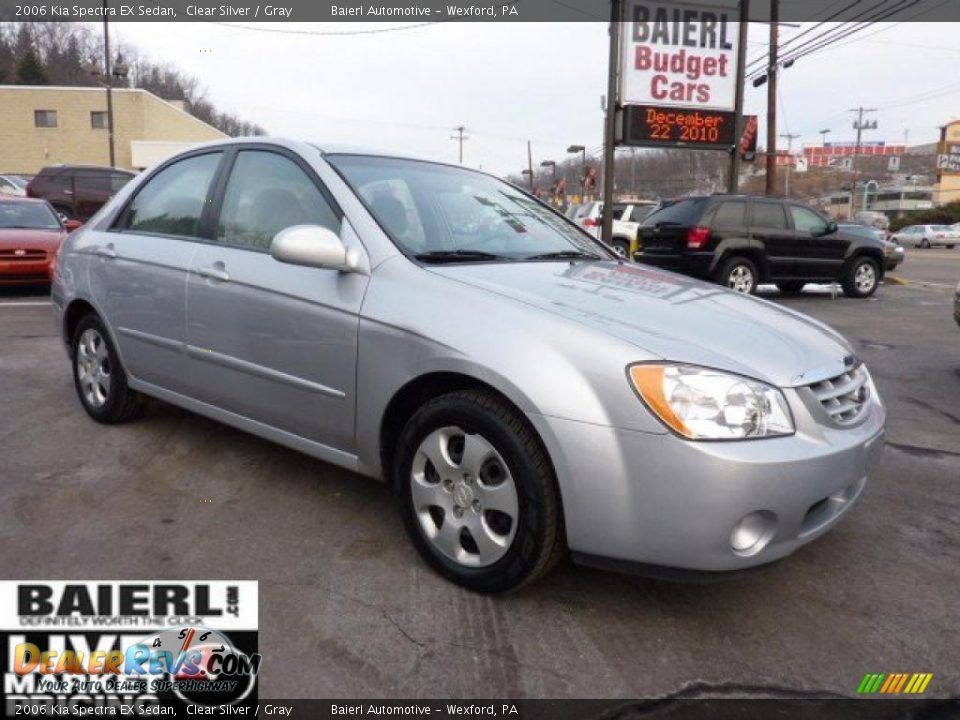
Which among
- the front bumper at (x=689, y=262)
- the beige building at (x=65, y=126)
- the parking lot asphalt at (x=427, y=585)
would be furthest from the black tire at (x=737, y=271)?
the beige building at (x=65, y=126)

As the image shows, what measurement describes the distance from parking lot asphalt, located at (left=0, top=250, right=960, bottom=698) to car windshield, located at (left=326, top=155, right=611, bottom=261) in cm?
121

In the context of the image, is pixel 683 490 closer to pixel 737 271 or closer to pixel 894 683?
pixel 894 683

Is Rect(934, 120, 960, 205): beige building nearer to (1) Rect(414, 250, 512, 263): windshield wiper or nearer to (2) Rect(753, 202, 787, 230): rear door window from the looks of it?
(2) Rect(753, 202, 787, 230): rear door window

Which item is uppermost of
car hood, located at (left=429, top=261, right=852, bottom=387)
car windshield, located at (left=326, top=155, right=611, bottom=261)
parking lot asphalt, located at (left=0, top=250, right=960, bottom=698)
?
car windshield, located at (left=326, top=155, right=611, bottom=261)

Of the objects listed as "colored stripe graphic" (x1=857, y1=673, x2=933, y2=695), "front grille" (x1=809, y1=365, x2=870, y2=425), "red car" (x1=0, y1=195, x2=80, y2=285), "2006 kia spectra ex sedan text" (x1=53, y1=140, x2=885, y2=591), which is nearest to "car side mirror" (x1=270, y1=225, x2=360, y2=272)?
"2006 kia spectra ex sedan text" (x1=53, y1=140, x2=885, y2=591)

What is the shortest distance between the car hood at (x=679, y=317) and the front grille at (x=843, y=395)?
0.13ft

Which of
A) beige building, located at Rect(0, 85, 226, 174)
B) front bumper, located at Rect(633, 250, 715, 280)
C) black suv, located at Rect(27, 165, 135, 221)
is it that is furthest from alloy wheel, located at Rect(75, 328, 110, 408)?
beige building, located at Rect(0, 85, 226, 174)

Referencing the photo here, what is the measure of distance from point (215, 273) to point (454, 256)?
3.76 ft

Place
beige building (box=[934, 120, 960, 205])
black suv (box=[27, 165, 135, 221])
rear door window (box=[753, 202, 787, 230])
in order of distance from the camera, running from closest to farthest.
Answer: rear door window (box=[753, 202, 787, 230]), black suv (box=[27, 165, 135, 221]), beige building (box=[934, 120, 960, 205])

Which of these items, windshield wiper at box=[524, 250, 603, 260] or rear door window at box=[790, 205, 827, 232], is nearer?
windshield wiper at box=[524, 250, 603, 260]

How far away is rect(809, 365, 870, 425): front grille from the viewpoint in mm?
2529

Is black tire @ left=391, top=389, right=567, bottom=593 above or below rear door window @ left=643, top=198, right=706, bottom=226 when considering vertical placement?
below

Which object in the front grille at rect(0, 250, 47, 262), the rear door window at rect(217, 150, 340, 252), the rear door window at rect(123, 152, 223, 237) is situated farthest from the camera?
the front grille at rect(0, 250, 47, 262)

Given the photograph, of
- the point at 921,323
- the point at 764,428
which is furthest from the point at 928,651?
the point at 921,323
